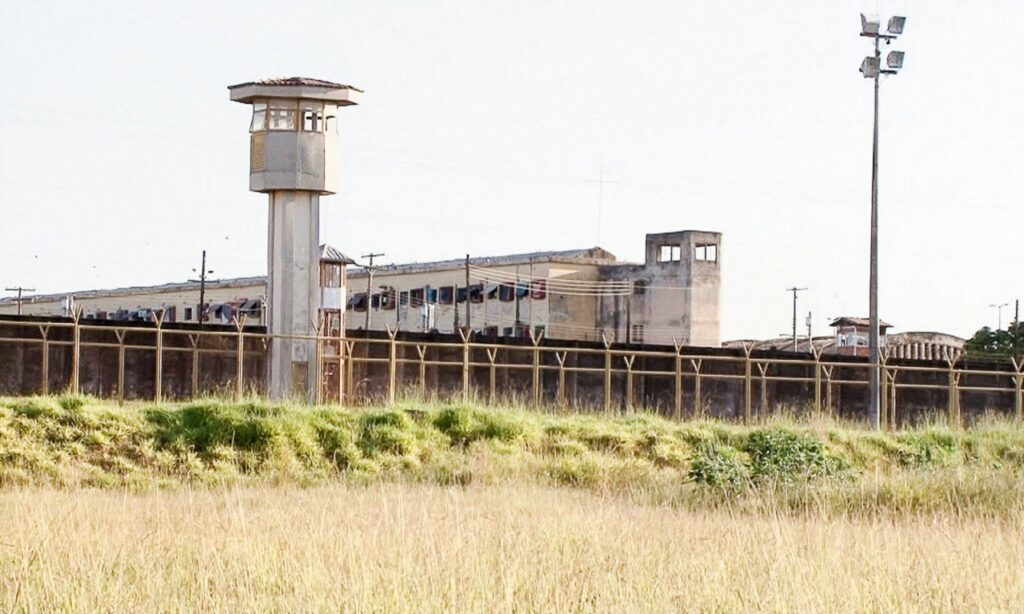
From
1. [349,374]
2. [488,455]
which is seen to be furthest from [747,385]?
[488,455]

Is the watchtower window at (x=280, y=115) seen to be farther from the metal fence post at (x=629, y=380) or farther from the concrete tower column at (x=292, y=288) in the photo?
the metal fence post at (x=629, y=380)

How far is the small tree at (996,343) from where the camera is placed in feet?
242

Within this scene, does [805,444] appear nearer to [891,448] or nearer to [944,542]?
[891,448]

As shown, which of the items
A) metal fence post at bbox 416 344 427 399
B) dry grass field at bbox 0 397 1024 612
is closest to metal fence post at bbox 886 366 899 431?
dry grass field at bbox 0 397 1024 612

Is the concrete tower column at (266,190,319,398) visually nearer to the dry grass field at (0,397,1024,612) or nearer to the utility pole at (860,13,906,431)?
the dry grass field at (0,397,1024,612)

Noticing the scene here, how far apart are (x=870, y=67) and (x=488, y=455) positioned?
14796 mm

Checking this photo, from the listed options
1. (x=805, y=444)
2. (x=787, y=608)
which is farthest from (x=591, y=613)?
(x=805, y=444)

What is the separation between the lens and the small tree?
7381cm

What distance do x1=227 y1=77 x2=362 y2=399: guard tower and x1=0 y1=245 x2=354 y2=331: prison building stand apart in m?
33.9

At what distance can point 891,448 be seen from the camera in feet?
98.2

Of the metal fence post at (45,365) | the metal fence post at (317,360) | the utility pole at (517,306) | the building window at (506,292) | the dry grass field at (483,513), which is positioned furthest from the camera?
the building window at (506,292)

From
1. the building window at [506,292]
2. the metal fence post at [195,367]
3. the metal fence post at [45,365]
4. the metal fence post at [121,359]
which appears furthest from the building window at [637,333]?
the metal fence post at [45,365]

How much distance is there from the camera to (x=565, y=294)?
6825 cm

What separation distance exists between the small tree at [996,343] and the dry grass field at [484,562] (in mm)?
59957
